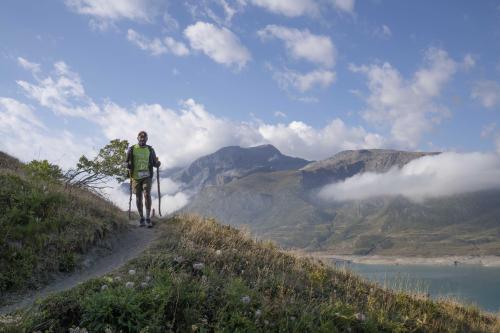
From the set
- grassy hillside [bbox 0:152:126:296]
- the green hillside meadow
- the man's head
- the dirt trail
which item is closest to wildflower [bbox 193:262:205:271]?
the green hillside meadow

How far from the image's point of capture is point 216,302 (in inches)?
324

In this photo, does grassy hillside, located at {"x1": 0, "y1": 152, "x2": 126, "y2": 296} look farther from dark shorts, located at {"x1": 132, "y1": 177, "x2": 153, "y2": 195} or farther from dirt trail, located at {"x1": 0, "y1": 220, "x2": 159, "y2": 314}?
dark shorts, located at {"x1": 132, "y1": 177, "x2": 153, "y2": 195}

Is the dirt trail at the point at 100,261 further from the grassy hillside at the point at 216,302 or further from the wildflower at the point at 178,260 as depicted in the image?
the wildflower at the point at 178,260

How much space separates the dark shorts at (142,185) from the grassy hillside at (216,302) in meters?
3.90

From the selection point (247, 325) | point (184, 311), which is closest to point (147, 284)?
point (184, 311)

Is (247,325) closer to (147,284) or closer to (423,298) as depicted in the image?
(147,284)

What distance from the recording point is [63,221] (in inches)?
510

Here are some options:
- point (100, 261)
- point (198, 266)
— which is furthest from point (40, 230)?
point (198, 266)

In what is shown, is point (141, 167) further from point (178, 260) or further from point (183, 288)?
point (183, 288)

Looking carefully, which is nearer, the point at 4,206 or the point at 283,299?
the point at 283,299

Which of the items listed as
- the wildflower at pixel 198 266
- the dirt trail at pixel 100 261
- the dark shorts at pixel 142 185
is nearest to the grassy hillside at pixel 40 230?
the dirt trail at pixel 100 261

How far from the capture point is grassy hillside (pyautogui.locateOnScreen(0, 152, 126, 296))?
33.8 feet

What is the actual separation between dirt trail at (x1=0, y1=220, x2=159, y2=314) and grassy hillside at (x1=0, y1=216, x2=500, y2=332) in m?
1.22

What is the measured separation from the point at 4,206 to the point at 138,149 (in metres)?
6.02
